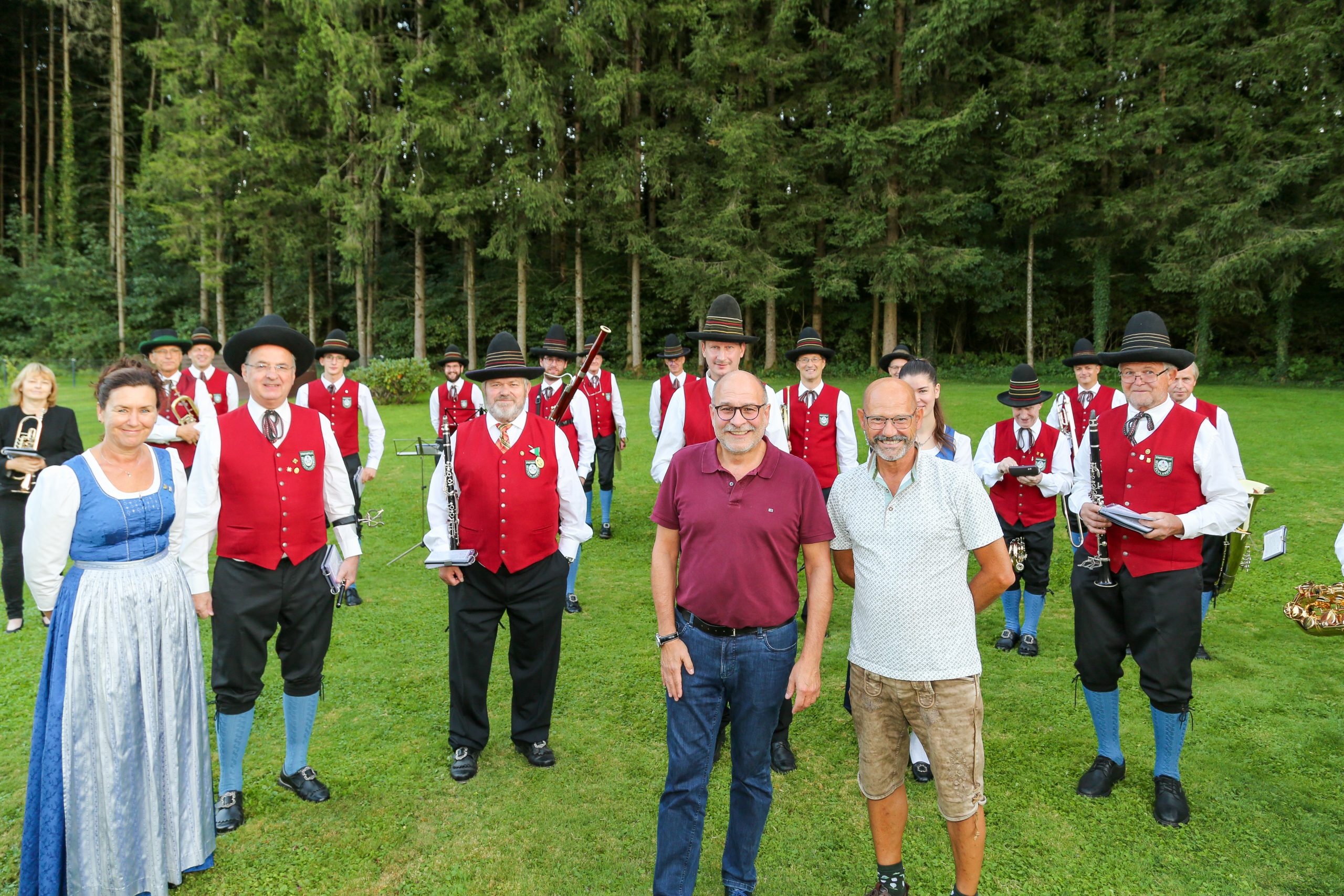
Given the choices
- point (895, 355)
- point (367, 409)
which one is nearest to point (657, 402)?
point (367, 409)

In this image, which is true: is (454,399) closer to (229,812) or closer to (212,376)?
(212,376)

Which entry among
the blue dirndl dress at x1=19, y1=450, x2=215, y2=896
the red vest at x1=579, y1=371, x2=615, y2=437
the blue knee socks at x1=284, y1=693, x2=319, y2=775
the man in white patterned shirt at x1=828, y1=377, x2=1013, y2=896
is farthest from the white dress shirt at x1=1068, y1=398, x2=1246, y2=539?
the red vest at x1=579, y1=371, x2=615, y2=437

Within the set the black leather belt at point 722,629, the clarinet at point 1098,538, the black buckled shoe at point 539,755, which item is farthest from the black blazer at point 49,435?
the clarinet at point 1098,538

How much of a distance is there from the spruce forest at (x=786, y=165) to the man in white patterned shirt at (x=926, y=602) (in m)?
25.4

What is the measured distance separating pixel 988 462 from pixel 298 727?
5.30 metres

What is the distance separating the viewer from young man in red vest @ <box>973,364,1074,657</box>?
6.16m

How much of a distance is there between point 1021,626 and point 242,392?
29.4 ft

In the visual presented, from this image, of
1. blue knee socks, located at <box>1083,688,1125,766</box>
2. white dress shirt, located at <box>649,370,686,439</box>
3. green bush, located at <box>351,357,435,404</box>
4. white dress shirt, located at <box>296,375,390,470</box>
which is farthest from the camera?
green bush, located at <box>351,357,435,404</box>

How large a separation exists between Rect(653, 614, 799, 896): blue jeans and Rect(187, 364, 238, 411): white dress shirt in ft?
22.7

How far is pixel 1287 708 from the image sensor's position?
5.14 metres

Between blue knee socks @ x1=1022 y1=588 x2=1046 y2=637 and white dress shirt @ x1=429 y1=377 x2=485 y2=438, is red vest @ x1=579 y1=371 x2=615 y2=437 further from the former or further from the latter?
blue knee socks @ x1=1022 y1=588 x2=1046 y2=637

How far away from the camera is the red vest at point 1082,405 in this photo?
694 cm

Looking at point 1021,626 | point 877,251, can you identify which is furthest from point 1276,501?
point 877,251

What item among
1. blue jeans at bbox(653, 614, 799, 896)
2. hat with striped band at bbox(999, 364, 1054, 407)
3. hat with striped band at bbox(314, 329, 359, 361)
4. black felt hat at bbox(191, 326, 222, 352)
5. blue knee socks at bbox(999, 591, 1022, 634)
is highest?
black felt hat at bbox(191, 326, 222, 352)
